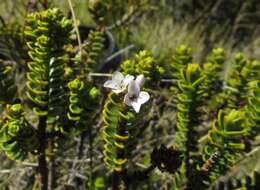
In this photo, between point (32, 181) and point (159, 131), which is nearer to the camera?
point (32, 181)

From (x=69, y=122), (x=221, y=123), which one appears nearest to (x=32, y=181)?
(x=69, y=122)

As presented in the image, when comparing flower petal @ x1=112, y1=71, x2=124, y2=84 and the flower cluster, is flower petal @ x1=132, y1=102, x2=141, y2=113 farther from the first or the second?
flower petal @ x1=112, y1=71, x2=124, y2=84

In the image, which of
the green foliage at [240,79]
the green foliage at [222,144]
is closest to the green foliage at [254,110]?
the green foliage at [222,144]

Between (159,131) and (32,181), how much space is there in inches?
33.4

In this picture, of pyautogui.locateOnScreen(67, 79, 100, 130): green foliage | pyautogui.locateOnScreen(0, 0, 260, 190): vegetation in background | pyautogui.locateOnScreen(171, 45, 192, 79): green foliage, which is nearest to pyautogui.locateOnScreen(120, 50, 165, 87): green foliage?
pyautogui.locateOnScreen(0, 0, 260, 190): vegetation in background

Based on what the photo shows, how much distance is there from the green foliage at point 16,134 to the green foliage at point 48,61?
0.10 meters

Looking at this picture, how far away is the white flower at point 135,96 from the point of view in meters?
1.18

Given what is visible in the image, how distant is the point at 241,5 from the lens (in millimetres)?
6254

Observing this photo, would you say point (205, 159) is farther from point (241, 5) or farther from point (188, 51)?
point (241, 5)

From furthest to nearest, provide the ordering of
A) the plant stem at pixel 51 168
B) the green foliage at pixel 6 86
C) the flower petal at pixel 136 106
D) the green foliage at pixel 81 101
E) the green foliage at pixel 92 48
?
the green foliage at pixel 92 48, the plant stem at pixel 51 168, the green foliage at pixel 6 86, the green foliage at pixel 81 101, the flower petal at pixel 136 106

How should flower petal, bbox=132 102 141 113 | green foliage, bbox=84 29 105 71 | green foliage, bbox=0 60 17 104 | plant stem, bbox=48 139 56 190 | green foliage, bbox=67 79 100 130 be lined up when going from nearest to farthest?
1. flower petal, bbox=132 102 141 113
2. green foliage, bbox=67 79 100 130
3. green foliage, bbox=0 60 17 104
4. plant stem, bbox=48 139 56 190
5. green foliage, bbox=84 29 105 71

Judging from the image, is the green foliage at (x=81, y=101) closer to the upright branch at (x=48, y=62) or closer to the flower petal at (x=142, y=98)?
the upright branch at (x=48, y=62)

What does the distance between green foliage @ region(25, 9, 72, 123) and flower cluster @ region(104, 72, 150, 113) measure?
211 mm

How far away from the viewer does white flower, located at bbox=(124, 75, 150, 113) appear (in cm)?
118
